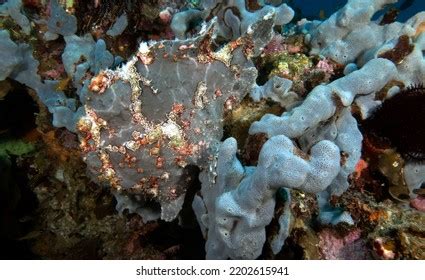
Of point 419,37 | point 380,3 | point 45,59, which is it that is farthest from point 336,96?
point 45,59

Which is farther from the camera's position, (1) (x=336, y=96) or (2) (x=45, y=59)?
(2) (x=45, y=59)

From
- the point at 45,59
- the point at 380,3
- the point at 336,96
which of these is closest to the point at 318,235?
the point at 336,96

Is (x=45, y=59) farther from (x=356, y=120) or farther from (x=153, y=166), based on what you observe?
(x=356, y=120)

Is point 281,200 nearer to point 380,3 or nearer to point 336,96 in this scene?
point 336,96

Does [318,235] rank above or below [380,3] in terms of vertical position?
below

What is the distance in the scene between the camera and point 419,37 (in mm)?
3629

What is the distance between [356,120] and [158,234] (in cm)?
262

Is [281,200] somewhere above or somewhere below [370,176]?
above

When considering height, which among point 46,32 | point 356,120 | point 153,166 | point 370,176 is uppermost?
point 46,32

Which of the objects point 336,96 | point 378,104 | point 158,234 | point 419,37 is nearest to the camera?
point 336,96

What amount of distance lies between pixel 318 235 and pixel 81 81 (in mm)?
2981

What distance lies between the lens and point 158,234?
4250mm
